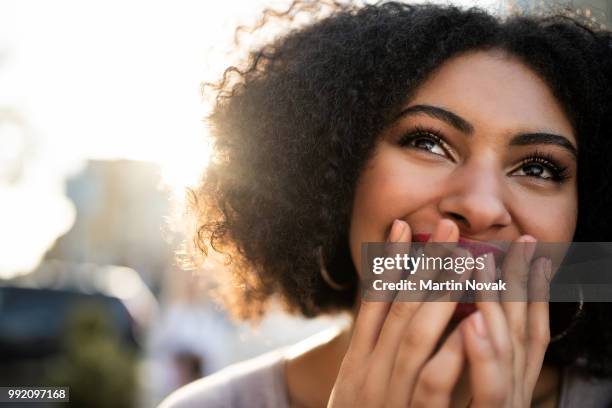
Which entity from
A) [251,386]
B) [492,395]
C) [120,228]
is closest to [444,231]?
[492,395]

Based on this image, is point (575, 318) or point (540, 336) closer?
point (540, 336)

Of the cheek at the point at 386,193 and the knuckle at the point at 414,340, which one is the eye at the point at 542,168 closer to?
the cheek at the point at 386,193

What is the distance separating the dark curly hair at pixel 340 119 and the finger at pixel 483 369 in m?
0.83

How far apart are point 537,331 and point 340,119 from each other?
1.03 meters

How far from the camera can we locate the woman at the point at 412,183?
1841mm

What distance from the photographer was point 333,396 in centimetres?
192

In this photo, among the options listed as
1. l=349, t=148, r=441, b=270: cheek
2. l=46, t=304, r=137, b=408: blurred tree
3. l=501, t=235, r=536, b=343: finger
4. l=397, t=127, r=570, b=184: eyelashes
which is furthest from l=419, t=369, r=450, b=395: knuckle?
l=46, t=304, r=137, b=408: blurred tree

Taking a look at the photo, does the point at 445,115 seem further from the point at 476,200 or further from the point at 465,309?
the point at 465,309

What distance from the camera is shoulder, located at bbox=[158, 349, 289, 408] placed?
2562mm

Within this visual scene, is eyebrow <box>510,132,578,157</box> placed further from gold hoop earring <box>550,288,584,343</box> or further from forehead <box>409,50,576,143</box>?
gold hoop earring <box>550,288,584,343</box>

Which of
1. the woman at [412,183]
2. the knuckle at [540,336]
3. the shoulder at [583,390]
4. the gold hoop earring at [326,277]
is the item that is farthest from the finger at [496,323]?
the gold hoop earring at [326,277]

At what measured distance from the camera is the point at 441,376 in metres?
1.72

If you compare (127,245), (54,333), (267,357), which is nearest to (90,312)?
(54,333)

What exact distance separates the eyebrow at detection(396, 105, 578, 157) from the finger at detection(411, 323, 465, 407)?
0.70m
